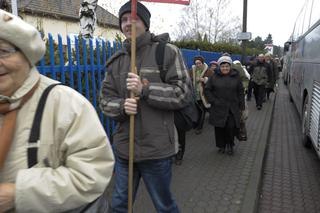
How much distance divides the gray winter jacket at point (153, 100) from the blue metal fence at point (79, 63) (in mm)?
1580

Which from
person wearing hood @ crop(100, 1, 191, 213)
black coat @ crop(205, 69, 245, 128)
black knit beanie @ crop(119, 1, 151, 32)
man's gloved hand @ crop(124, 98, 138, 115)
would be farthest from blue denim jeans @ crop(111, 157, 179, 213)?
black coat @ crop(205, 69, 245, 128)

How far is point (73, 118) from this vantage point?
1.31 m

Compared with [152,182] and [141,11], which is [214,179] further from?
[141,11]

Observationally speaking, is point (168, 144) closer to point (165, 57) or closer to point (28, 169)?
point (165, 57)

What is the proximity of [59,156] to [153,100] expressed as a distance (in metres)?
1.07

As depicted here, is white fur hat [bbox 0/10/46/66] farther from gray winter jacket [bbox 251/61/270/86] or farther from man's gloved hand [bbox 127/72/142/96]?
gray winter jacket [bbox 251/61/270/86]

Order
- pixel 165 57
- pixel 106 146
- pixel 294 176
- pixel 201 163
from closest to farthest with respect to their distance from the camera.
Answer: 1. pixel 106 146
2. pixel 165 57
3. pixel 294 176
4. pixel 201 163

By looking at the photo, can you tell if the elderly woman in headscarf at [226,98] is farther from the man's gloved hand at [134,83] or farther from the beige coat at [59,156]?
the beige coat at [59,156]

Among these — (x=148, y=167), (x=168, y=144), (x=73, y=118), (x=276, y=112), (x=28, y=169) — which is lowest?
(x=276, y=112)

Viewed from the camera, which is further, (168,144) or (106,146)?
(168,144)

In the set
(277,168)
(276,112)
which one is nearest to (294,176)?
(277,168)

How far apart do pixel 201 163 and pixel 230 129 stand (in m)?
0.79

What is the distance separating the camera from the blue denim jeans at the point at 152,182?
248 cm

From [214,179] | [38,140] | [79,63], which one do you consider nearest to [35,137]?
[38,140]
